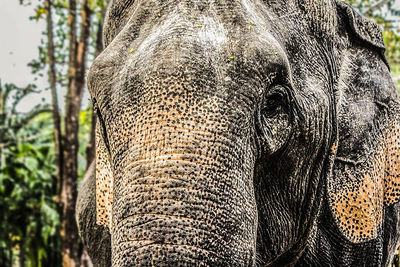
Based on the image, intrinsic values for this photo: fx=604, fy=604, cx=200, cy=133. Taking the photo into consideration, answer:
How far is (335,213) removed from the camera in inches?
99.2

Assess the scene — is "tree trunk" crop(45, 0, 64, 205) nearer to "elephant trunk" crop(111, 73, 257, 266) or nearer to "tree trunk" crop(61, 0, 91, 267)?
"tree trunk" crop(61, 0, 91, 267)

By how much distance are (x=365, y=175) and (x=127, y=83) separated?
124 cm

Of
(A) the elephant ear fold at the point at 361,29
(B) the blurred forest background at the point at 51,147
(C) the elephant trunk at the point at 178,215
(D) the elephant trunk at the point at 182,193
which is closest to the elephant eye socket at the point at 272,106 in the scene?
(D) the elephant trunk at the point at 182,193

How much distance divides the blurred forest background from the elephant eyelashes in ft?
14.8

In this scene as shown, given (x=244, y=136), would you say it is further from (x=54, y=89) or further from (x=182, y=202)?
(x=54, y=89)

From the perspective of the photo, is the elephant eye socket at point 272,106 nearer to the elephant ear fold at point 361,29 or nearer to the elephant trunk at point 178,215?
the elephant trunk at point 178,215

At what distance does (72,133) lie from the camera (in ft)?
24.3

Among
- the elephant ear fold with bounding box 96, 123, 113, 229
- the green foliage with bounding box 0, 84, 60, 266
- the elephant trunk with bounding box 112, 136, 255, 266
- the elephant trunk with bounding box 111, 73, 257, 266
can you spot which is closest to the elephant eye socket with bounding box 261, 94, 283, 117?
the elephant trunk with bounding box 111, 73, 257, 266

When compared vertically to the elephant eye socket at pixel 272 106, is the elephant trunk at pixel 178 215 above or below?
below

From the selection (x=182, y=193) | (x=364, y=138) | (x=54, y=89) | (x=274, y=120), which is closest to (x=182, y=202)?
(x=182, y=193)

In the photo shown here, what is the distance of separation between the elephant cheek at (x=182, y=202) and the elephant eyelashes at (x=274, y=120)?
0.78 feet

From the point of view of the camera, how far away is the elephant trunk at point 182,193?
5.15 ft

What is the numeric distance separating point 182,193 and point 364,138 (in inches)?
50.5

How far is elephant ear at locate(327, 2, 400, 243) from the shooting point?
254 centimetres
